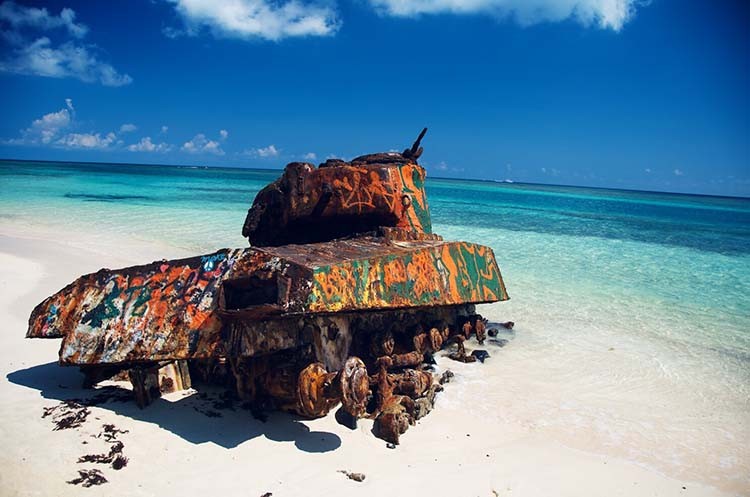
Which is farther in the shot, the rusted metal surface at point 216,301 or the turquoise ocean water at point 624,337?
the turquoise ocean water at point 624,337

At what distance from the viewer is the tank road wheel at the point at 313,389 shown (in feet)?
12.2

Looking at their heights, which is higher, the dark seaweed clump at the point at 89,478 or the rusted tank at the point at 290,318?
the rusted tank at the point at 290,318

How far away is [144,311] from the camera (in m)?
4.07

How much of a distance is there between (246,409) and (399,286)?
1609 mm

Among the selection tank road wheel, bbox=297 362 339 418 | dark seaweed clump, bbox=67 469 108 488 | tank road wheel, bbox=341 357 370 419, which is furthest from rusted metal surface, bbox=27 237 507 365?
dark seaweed clump, bbox=67 469 108 488

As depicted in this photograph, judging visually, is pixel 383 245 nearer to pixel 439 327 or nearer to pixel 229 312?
pixel 439 327

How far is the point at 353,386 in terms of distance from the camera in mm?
3670

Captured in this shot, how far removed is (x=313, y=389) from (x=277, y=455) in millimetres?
515

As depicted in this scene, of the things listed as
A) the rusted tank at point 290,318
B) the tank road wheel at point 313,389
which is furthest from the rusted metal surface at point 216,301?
the tank road wheel at point 313,389

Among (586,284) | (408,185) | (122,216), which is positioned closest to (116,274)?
(408,185)

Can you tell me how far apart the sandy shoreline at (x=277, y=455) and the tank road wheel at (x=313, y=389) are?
339mm

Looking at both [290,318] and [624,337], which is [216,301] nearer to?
[290,318]

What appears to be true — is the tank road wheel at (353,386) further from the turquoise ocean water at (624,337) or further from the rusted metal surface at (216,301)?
the turquoise ocean water at (624,337)

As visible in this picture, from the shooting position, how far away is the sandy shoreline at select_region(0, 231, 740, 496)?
10.8 ft
